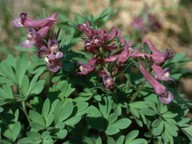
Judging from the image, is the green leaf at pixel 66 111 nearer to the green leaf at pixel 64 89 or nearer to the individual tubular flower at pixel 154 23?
the green leaf at pixel 64 89

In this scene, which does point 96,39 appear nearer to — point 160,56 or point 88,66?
point 88,66

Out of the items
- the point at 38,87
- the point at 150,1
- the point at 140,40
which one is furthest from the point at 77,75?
the point at 150,1

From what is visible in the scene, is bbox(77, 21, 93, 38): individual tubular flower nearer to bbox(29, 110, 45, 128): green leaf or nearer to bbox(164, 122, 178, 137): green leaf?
bbox(29, 110, 45, 128): green leaf

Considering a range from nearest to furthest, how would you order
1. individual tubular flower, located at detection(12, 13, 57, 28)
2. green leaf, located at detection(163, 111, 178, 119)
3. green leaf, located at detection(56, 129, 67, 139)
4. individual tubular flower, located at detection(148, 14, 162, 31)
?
green leaf, located at detection(56, 129, 67, 139), individual tubular flower, located at detection(12, 13, 57, 28), green leaf, located at detection(163, 111, 178, 119), individual tubular flower, located at detection(148, 14, 162, 31)

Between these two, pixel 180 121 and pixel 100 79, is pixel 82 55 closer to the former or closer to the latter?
pixel 100 79

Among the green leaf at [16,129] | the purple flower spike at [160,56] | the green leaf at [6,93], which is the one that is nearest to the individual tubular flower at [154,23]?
the purple flower spike at [160,56]

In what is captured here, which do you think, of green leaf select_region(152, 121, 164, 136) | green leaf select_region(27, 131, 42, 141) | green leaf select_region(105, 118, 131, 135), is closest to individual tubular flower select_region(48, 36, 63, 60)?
green leaf select_region(27, 131, 42, 141)
